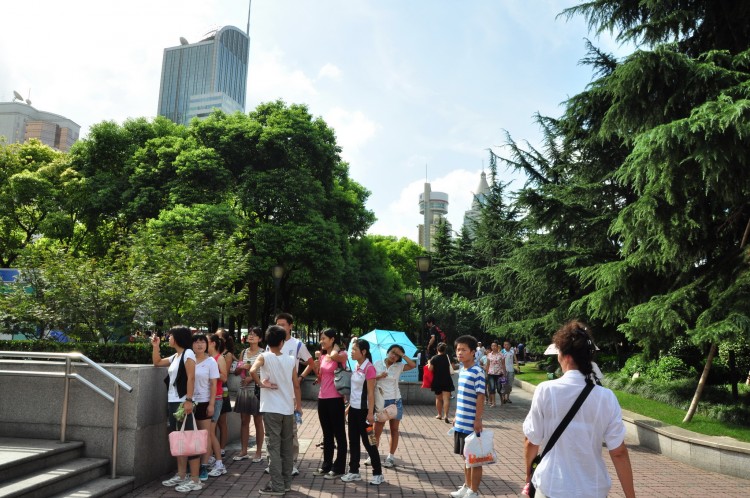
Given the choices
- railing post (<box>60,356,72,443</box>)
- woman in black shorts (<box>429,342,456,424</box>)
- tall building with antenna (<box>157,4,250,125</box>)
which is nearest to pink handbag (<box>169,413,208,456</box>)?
railing post (<box>60,356,72,443</box>)

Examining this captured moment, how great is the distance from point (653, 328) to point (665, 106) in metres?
4.35

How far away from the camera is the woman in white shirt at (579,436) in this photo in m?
3.07

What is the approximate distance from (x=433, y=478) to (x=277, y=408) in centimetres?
246

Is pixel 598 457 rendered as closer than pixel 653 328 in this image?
Yes

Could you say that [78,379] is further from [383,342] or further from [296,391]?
[383,342]

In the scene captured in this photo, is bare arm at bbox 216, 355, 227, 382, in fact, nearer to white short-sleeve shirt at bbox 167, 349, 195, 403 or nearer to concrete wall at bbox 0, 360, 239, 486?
concrete wall at bbox 0, 360, 239, 486

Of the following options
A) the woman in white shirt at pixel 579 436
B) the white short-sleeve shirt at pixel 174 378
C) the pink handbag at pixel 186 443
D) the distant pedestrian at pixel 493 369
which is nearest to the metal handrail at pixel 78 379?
the white short-sleeve shirt at pixel 174 378

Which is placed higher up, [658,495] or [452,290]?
[452,290]

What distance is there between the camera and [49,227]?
3062cm

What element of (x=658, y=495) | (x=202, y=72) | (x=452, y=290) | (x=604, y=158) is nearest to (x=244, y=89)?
(x=202, y=72)

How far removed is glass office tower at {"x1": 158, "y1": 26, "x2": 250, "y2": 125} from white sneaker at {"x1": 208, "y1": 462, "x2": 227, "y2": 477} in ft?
548

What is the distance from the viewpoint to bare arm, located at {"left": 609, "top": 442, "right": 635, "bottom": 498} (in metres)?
3.00

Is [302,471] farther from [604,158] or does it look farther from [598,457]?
[604,158]

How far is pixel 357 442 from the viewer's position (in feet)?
23.7
